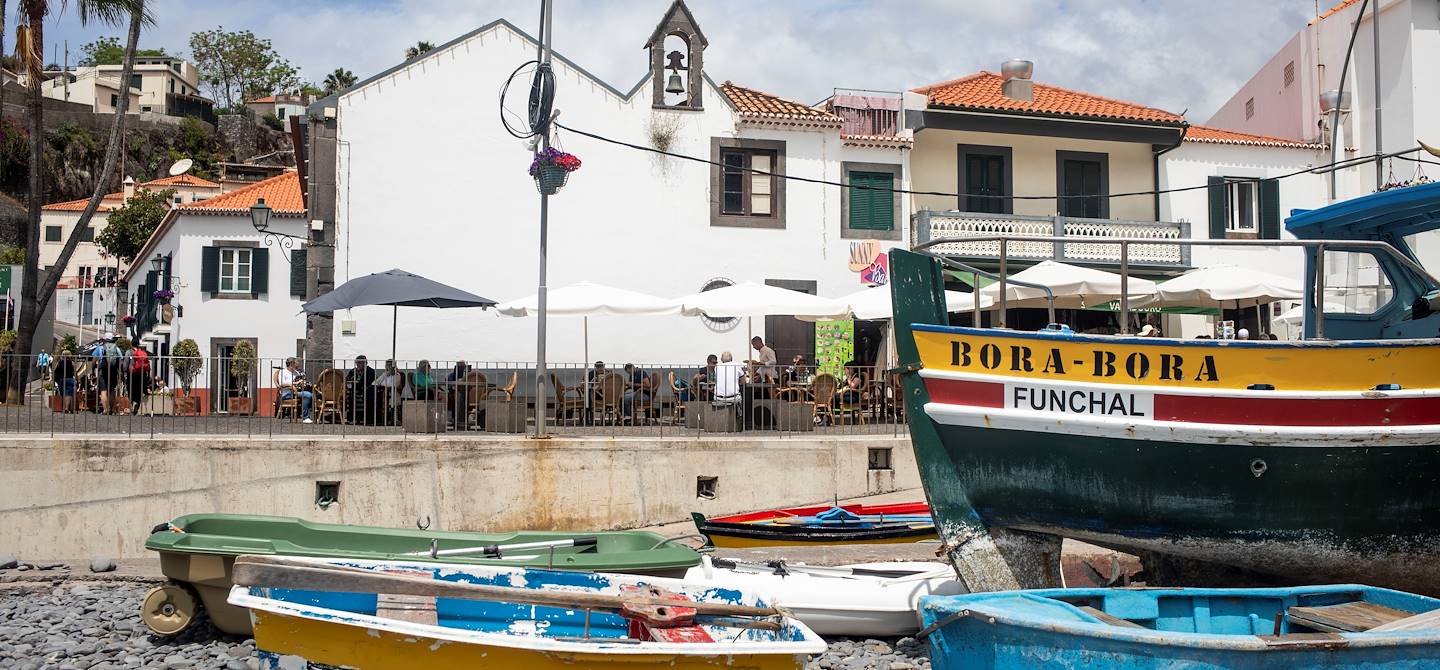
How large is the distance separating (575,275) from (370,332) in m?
3.72

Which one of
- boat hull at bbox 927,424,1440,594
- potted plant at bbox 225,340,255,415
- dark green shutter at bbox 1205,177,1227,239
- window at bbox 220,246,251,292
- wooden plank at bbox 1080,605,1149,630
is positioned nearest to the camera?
wooden plank at bbox 1080,605,1149,630

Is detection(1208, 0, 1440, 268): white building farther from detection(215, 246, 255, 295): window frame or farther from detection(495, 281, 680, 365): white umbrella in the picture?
detection(215, 246, 255, 295): window frame

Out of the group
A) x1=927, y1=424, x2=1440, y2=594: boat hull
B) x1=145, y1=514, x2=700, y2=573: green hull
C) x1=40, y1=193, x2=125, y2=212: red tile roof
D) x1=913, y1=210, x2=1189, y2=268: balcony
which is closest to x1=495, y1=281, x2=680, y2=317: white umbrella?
x1=145, y1=514, x2=700, y2=573: green hull

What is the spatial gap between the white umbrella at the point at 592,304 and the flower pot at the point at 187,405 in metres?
4.17

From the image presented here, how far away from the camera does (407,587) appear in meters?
7.47

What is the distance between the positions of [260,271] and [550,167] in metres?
14.5

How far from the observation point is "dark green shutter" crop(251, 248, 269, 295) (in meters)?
26.2

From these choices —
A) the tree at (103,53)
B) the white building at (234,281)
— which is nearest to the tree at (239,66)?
the tree at (103,53)

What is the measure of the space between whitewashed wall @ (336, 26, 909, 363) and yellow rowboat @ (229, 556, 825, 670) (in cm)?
1280

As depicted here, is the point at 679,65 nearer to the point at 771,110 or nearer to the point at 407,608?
the point at 771,110

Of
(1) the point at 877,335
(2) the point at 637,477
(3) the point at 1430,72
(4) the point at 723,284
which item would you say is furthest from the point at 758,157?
(3) the point at 1430,72

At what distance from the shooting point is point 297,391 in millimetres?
16141

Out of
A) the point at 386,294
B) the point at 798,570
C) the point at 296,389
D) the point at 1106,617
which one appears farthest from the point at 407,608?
the point at 296,389

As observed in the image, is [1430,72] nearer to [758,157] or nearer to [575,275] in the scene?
[758,157]
